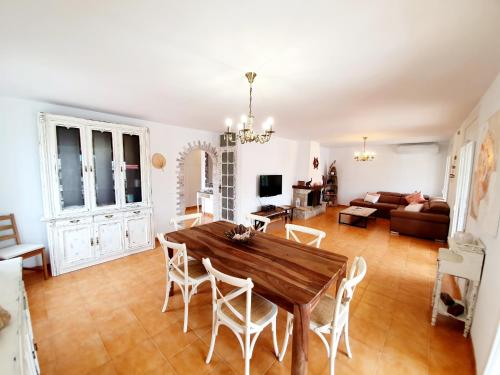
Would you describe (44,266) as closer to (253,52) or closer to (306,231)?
(306,231)

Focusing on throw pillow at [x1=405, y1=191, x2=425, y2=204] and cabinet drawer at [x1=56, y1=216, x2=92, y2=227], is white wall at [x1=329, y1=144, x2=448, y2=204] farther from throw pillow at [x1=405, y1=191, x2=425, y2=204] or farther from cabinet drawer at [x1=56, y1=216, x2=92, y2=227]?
cabinet drawer at [x1=56, y1=216, x2=92, y2=227]

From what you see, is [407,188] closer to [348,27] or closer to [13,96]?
[348,27]

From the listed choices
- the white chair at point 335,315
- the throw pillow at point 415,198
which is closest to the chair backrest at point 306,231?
the white chair at point 335,315

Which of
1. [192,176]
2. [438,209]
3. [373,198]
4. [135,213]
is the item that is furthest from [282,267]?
[373,198]

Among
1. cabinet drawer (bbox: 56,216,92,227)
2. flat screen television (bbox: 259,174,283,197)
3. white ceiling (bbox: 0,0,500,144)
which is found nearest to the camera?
white ceiling (bbox: 0,0,500,144)

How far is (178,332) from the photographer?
1.88 m

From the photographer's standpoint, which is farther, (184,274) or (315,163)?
(315,163)

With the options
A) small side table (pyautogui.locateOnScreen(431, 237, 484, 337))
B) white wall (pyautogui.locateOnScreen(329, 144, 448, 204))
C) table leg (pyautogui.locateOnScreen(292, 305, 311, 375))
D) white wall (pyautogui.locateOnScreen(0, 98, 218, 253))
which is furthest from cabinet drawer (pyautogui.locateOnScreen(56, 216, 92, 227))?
white wall (pyautogui.locateOnScreen(329, 144, 448, 204))

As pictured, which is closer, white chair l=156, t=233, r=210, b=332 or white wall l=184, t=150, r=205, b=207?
white chair l=156, t=233, r=210, b=332

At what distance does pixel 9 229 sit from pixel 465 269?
528 centimetres

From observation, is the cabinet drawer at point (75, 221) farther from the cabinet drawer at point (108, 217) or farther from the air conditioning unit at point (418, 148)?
the air conditioning unit at point (418, 148)

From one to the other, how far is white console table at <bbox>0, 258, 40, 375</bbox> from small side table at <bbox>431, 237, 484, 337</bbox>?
2.97 metres

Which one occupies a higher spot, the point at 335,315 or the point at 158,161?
the point at 158,161

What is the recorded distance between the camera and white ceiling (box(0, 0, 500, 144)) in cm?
112
